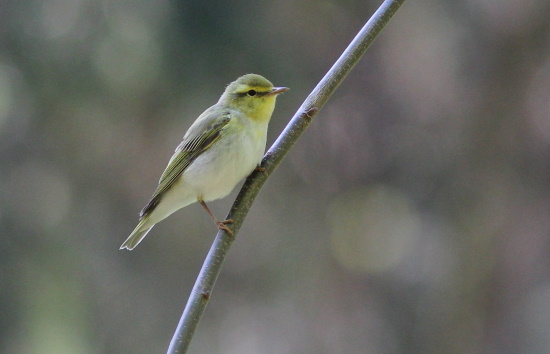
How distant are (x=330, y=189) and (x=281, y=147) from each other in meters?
3.96

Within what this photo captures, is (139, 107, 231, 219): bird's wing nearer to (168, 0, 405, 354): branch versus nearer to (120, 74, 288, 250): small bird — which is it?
(120, 74, 288, 250): small bird

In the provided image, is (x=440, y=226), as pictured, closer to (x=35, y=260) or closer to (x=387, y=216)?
(x=387, y=216)

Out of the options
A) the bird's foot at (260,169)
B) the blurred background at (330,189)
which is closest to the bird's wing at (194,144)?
the bird's foot at (260,169)

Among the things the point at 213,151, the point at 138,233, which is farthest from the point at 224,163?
the point at 138,233

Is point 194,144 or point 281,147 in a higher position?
point 281,147

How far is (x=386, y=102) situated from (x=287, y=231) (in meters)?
1.49

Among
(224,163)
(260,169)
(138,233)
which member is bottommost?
(138,233)

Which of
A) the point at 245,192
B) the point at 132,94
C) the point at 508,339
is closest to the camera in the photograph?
the point at 245,192

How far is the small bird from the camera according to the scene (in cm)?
294

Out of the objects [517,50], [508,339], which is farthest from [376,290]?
[517,50]

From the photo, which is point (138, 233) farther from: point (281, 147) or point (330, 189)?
point (330, 189)

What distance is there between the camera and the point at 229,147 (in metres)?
2.95

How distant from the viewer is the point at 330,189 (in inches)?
242

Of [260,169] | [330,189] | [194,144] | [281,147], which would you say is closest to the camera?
[281,147]
